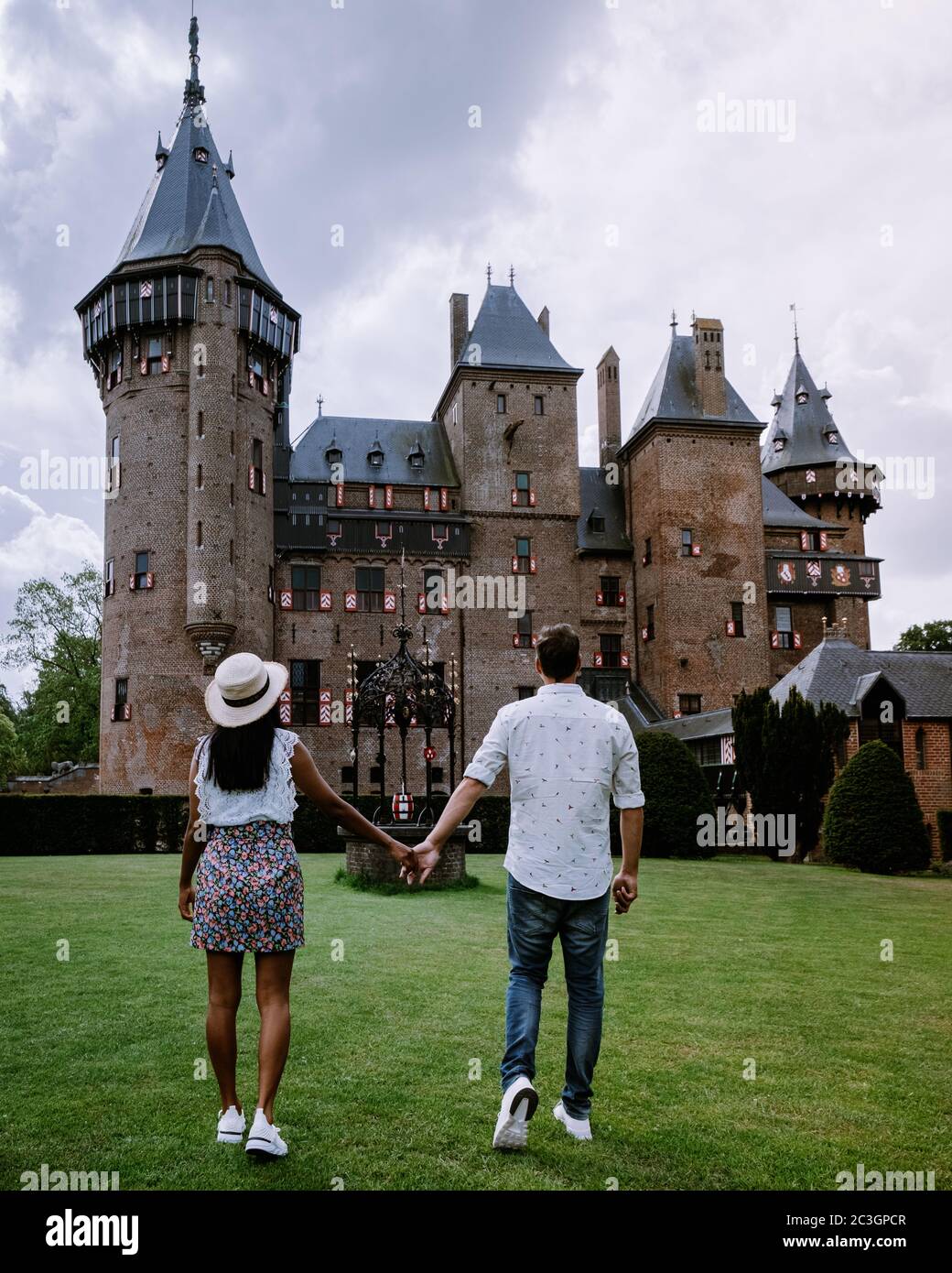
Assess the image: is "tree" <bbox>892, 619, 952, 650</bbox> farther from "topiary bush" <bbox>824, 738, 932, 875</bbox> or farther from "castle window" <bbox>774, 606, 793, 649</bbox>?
"topiary bush" <bbox>824, 738, 932, 875</bbox>

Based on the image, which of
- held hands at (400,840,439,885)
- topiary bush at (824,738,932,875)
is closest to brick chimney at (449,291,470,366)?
topiary bush at (824,738,932,875)

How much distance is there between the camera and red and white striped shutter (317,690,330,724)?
A: 4266cm

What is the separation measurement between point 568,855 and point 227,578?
35771 mm

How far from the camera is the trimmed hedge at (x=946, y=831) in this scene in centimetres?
2522

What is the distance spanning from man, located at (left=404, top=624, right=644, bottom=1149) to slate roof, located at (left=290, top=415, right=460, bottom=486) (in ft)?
134

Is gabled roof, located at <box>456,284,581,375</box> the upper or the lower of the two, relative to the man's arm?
upper

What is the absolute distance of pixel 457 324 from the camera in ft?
162

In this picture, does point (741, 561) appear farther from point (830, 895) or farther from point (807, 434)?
point (830, 895)

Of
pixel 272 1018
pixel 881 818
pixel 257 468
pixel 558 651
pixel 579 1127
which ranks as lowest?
pixel 881 818

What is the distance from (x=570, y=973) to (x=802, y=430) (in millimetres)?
55326

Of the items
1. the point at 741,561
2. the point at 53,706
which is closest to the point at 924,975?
the point at 741,561

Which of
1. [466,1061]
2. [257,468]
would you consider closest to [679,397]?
[257,468]

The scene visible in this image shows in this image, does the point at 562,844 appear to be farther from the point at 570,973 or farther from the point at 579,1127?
the point at 579,1127
